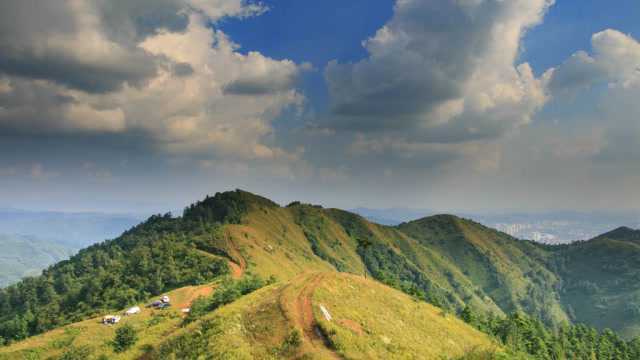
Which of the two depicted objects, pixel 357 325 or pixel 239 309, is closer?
pixel 357 325

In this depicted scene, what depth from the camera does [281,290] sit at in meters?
97.6

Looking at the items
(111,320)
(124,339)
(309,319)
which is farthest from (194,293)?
(309,319)

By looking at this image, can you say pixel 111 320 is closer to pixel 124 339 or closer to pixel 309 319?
pixel 124 339

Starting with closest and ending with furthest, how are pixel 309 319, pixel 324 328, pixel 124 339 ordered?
pixel 324 328
pixel 309 319
pixel 124 339

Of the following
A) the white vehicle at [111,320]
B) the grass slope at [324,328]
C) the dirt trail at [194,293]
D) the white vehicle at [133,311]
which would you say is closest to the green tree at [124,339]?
the grass slope at [324,328]

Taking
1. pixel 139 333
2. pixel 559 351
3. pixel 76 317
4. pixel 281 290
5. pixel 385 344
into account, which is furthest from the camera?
pixel 76 317

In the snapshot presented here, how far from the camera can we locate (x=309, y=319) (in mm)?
80062

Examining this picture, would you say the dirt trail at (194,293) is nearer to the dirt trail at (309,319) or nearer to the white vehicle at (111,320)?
the white vehicle at (111,320)

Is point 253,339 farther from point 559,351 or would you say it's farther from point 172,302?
point 559,351

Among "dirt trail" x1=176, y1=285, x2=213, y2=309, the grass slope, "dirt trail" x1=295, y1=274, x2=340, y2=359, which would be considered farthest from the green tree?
"dirt trail" x1=176, y1=285, x2=213, y2=309

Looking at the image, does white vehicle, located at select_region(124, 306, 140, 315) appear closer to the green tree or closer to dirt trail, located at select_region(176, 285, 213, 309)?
dirt trail, located at select_region(176, 285, 213, 309)

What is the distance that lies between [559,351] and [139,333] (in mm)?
157185

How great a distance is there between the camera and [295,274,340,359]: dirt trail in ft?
236

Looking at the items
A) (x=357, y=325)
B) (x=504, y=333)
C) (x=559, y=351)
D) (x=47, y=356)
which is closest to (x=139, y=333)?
(x=47, y=356)
